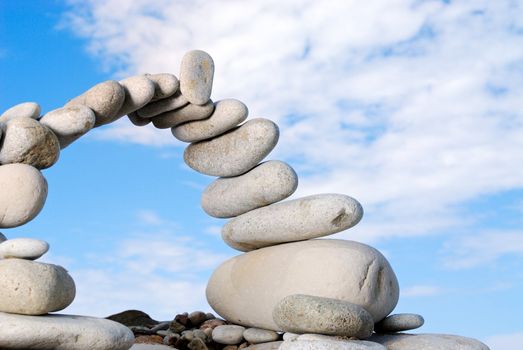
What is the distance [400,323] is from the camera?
8766 millimetres

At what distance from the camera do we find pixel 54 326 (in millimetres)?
6801

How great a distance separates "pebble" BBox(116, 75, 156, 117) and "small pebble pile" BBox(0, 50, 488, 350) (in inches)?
0.5

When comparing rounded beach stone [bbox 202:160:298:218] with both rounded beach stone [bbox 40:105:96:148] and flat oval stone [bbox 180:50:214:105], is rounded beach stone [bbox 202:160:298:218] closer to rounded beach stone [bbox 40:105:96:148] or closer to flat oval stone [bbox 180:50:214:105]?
flat oval stone [bbox 180:50:214:105]

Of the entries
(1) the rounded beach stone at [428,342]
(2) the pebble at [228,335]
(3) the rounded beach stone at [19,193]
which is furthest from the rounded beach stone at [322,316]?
(3) the rounded beach stone at [19,193]

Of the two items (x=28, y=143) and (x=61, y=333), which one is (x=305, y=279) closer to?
(x=61, y=333)

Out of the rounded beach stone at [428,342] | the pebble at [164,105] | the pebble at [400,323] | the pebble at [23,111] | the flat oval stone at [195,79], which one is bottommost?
the rounded beach stone at [428,342]

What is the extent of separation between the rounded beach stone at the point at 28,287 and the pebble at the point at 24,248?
10cm

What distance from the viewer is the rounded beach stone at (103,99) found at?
8.32 m

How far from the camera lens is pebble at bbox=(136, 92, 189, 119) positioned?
9102 millimetres

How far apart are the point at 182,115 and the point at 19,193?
231 cm

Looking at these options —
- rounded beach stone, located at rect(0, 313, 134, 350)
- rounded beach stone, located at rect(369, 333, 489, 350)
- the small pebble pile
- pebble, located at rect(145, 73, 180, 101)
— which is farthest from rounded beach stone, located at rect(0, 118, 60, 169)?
rounded beach stone, located at rect(369, 333, 489, 350)

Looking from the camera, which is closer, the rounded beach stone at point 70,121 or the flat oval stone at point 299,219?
the rounded beach stone at point 70,121

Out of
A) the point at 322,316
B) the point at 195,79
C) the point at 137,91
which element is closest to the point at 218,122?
the point at 195,79

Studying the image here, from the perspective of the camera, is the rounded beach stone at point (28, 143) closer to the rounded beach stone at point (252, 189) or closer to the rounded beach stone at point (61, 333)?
the rounded beach stone at point (61, 333)
